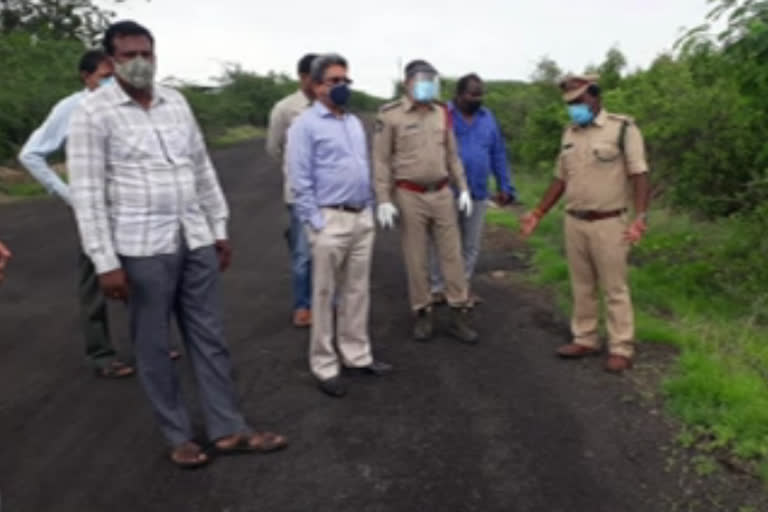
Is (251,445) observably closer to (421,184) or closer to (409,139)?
(421,184)

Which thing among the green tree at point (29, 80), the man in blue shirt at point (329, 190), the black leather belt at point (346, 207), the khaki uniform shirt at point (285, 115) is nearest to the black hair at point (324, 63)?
the man in blue shirt at point (329, 190)

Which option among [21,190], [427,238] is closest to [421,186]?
[427,238]

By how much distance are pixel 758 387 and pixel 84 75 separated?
4.71 metres

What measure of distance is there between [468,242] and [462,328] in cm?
105

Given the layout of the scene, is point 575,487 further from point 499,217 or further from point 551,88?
point 551,88

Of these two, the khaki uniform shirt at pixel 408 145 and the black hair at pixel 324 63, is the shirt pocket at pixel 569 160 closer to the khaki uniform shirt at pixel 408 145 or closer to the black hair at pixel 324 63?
Result: the khaki uniform shirt at pixel 408 145

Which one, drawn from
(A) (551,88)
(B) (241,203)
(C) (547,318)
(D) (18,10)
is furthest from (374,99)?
(C) (547,318)

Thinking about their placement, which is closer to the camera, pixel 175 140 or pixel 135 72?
pixel 135 72

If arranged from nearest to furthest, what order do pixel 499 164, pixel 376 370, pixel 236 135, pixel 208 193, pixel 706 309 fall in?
1. pixel 208 193
2. pixel 376 370
3. pixel 499 164
4. pixel 706 309
5. pixel 236 135

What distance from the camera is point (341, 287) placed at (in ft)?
18.7

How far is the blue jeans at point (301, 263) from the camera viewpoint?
6.69 meters

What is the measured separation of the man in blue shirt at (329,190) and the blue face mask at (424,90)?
30.8 inches

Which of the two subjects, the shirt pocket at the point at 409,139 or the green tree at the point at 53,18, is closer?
the shirt pocket at the point at 409,139

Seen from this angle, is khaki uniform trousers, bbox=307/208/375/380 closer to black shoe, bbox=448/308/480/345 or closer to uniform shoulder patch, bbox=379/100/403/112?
black shoe, bbox=448/308/480/345
